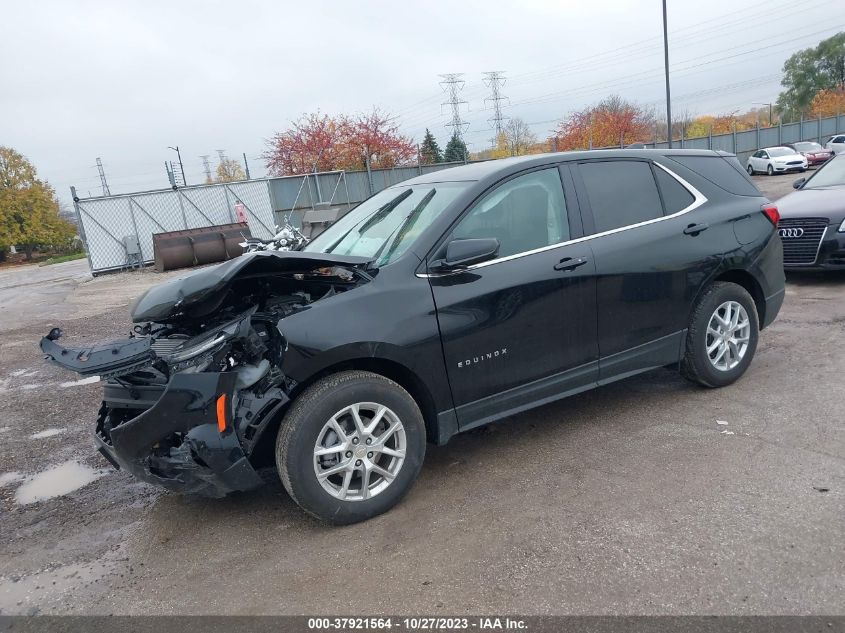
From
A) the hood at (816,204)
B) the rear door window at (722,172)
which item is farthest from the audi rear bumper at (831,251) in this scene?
the rear door window at (722,172)

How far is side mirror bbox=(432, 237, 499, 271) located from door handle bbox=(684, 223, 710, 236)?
1.72 metres

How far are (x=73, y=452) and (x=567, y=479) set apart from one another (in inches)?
141

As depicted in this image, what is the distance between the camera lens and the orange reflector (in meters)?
2.93

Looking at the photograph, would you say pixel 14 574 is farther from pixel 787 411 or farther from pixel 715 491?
pixel 787 411

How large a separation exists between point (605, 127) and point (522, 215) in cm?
4587

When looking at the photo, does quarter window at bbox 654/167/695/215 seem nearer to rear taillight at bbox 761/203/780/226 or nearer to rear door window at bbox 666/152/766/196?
rear door window at bbox 666/152/766/196

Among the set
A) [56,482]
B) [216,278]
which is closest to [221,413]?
[216,278]

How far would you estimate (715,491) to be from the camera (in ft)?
10.6

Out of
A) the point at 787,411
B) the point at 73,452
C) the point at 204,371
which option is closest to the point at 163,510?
the point at 204,371

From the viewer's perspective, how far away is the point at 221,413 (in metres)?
2.93

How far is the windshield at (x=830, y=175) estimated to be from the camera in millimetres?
8504

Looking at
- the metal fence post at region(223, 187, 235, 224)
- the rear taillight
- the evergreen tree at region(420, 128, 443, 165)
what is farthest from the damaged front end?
the evergreen tree at region(420, 128, 443, 165)

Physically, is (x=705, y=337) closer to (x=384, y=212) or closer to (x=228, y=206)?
(x=384, y=212)

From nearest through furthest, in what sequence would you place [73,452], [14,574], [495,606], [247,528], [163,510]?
[495,606] < [14,574] < [247,528] < [163,510] < [73,452]
